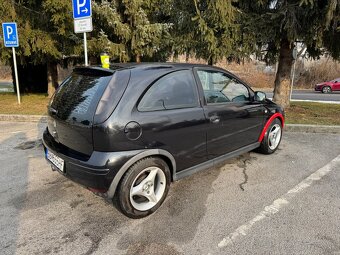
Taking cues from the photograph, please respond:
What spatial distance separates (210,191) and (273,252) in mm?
1218

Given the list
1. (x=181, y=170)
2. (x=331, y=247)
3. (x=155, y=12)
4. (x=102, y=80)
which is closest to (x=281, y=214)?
(x=331, y=247)

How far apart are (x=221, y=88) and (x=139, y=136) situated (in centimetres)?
165

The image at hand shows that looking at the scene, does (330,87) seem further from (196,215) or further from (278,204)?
(196,215)

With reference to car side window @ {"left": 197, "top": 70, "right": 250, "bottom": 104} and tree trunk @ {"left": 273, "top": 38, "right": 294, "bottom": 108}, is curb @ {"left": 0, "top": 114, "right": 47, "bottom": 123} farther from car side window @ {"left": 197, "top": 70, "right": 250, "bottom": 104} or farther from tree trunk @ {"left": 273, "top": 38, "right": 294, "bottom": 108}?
tree trunk @ {"left": 273, "top": 38, "right": 294, "bottom": 108}

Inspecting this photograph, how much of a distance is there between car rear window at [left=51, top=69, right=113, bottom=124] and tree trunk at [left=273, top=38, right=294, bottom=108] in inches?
269

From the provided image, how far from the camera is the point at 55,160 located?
3104 mm

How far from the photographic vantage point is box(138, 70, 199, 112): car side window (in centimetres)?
288

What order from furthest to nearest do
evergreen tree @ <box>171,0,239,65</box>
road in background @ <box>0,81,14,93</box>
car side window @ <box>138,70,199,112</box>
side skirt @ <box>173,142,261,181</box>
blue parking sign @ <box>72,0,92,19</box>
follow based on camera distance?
road in background @ <box>0,81,14,93</box>
evergreen tree @ <box>171,0,239,65</box>
blue parking sign @ <box>72,0,92,19</box>
side skirt @ <box>173,142,261,181</box>
car side window @ <box>138,70,199,112</box>

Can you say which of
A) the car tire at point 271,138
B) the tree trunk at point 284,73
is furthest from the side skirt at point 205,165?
the tree trunk at point 284,73

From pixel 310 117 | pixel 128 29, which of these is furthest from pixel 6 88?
pixel 310 117

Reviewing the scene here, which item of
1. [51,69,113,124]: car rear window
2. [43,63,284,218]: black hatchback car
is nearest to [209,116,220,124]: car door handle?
[43,63,284,218]: black hatchback car

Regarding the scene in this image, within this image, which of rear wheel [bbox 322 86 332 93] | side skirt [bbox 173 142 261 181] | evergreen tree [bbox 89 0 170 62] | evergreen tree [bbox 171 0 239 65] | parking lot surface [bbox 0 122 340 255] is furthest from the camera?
rear wheel [bbox 322 86 332 93]

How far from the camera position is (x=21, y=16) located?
9289 millimetres

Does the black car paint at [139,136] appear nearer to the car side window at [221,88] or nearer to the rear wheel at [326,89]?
the car side window at [221,88]
